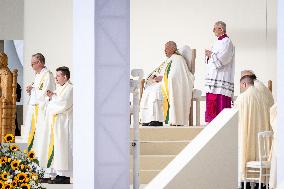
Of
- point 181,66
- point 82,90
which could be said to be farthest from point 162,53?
point 82,90

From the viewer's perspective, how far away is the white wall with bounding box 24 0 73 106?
19.8 meters

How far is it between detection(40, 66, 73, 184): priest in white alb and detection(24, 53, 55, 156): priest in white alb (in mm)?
193

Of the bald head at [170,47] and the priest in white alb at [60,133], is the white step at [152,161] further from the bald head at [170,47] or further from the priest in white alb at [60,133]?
the bald head at [170,47]

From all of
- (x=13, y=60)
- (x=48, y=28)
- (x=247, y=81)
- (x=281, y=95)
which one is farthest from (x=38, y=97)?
(x=281, y=95)

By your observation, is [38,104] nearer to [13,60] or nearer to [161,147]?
[161,147]

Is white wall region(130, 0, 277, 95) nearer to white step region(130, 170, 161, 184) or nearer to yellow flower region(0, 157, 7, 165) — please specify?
white step region(130, 170, 161, 184)

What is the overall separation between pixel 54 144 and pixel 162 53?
218 inches

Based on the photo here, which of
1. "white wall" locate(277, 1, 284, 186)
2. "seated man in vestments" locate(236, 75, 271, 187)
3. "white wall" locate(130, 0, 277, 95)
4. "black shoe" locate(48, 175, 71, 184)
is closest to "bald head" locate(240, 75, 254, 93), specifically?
"seated man in vestments" locate(236, 75, 271, 187)

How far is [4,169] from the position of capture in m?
8.37

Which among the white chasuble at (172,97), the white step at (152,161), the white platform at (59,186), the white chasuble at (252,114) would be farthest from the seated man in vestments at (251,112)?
the white platform at (59,186)

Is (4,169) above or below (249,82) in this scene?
below

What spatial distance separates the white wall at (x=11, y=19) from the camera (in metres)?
20.3

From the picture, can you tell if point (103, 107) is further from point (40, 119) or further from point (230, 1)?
point (230, 1)

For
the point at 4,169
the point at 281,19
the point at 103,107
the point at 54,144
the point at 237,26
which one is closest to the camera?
the point at 281,19
